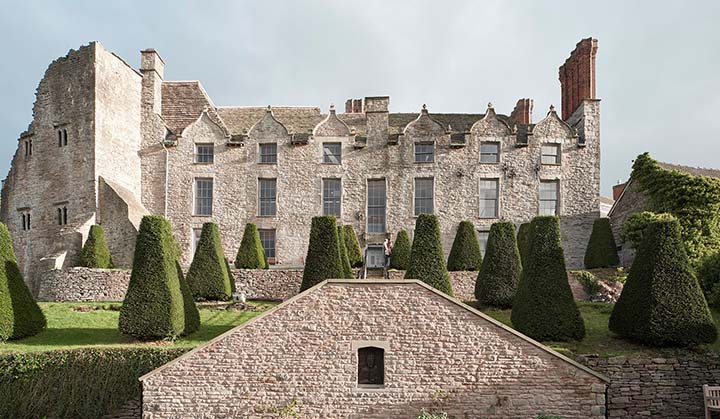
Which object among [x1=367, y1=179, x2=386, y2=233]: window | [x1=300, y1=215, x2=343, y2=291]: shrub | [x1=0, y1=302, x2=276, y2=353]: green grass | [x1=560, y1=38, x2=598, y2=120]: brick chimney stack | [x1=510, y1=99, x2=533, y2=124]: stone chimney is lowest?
[x1=0, y1=302, x2=276, y2=353]: green grass

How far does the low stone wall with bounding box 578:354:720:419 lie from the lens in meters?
14.2

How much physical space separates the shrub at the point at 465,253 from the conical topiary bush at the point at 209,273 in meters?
10.0

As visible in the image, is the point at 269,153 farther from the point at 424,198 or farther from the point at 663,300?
the point at 663,300

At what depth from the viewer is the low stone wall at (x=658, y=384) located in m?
14.2

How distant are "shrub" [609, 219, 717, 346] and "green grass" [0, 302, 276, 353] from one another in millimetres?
12394

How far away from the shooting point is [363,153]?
30.8 metres

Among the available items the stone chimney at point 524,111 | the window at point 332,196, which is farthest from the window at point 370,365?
the stone chimney at point 524,111

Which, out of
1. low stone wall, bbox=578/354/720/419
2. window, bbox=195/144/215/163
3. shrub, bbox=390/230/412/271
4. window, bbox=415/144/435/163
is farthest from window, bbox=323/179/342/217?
low stone wall, bbox=578/354/720/419

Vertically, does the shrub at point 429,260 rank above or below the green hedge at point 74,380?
above

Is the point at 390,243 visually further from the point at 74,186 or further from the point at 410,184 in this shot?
the point at 74,186

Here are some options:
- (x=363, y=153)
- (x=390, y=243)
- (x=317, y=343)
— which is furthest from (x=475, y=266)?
(x=317, y=343)

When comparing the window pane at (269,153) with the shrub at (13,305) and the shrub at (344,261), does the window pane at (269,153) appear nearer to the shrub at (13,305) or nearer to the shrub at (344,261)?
the shrub at (344,261)

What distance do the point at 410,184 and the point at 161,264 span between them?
16472 mm

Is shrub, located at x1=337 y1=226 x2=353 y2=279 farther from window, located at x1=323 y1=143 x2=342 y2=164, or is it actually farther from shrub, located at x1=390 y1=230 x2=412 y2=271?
window, located at x1=323 y1=143 x2=342 y2=164
